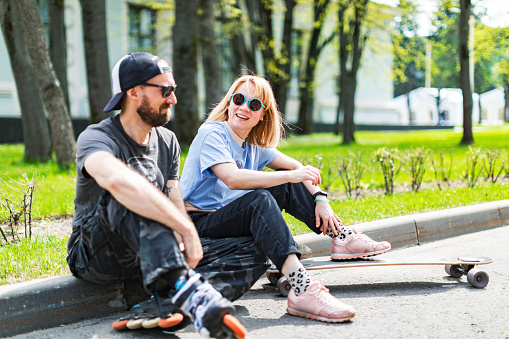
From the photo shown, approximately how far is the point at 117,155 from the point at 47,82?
6.81m

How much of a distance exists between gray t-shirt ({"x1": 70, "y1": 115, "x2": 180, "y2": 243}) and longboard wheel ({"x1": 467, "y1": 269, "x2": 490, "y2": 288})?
208 centimetres

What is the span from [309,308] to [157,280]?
980 millimetres

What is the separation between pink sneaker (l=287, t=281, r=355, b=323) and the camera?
119 inches

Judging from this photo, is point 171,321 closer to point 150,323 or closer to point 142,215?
point 150,323

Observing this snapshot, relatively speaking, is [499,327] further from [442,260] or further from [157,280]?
[157,280]

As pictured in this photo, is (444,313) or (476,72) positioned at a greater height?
(476,72)

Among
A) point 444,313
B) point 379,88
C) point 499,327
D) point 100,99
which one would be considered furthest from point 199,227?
point 379,88

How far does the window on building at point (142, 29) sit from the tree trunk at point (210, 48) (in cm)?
1226

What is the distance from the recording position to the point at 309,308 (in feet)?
10.1

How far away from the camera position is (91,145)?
278 centimetres

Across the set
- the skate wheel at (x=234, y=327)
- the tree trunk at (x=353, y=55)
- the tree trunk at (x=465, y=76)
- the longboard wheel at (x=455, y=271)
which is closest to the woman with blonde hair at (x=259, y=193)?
the longboard wheel at (x=455, y=271)

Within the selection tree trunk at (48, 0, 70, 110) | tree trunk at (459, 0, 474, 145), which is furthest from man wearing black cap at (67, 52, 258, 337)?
tree trunk at (459, 0, 474, 145)

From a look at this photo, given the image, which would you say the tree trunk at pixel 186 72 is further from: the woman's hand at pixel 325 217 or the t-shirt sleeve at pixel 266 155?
the woman's hand at pixel 325 217

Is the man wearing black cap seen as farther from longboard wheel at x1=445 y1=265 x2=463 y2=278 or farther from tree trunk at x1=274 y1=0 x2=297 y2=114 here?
tree trunk at x1=274 y1=0 x2=297 y2=114
